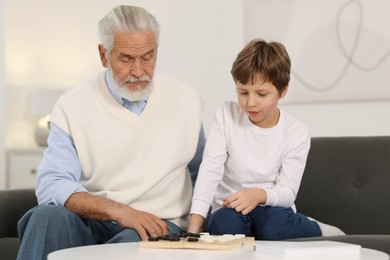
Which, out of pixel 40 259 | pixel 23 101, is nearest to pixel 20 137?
pixel 23 101

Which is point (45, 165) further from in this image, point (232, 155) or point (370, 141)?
point (370, 141)

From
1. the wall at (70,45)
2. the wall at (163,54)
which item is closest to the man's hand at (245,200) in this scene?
the wall at (163,54)

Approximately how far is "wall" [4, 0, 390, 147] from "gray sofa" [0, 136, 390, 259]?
1399mm

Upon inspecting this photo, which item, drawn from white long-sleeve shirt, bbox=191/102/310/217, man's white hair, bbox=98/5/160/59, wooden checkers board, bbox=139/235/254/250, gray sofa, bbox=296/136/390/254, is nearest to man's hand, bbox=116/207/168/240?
white long-sleeve shirt, bbox=191/102/310/217

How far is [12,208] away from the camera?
2.99 meters

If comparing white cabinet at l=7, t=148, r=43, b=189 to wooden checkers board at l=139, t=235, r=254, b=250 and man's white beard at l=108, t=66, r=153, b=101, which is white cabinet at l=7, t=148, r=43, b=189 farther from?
wooden checkers board at l=139, t=235, r=254, b=250

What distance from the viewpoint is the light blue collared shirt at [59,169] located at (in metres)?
2.55

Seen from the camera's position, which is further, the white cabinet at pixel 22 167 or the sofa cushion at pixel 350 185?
the white cabinet at pixel 22 167

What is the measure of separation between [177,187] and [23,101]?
121 inches

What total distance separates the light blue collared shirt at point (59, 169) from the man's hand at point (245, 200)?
1.51 ft

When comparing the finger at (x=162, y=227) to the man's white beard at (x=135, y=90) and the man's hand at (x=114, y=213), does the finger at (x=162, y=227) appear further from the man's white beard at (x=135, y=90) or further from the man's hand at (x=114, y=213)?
the man's white beard at (x=135, y=90)

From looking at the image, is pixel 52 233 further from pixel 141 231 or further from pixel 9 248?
pixel 9 248

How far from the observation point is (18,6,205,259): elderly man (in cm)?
267

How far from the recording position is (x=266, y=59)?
105 inches
